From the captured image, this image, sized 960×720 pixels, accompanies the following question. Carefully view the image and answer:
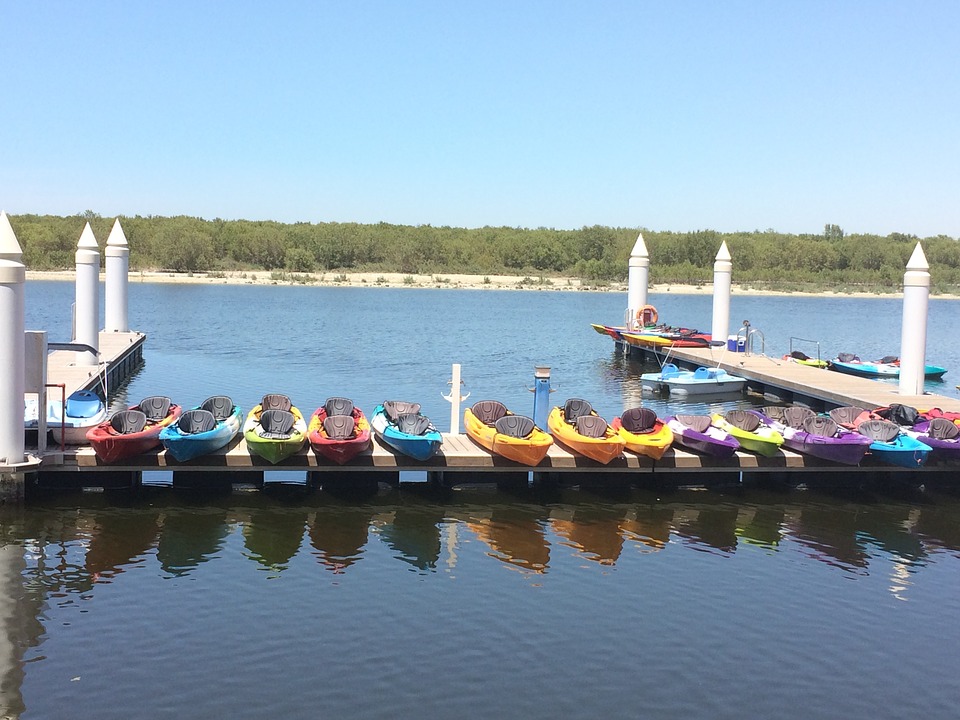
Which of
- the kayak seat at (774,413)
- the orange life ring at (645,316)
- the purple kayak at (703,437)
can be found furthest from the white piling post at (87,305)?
the orange life ring at (645,316)

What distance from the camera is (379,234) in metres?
117

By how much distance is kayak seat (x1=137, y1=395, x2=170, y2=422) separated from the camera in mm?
16688

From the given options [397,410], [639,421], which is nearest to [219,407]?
[397,410]

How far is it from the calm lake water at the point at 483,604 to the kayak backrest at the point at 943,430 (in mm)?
996

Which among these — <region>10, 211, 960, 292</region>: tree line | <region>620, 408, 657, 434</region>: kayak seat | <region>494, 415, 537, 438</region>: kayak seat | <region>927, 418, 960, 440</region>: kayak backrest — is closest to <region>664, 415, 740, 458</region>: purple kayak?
<region>620, 408, 657, 434</region>: kayak seat

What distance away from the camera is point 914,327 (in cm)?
2306

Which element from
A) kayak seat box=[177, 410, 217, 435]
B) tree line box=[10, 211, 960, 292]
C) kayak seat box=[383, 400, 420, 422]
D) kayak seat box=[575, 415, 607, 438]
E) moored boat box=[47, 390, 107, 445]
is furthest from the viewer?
tree line box=[10, 211, 960, 292]

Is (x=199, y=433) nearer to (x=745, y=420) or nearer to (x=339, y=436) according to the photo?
(x=339, y=436)

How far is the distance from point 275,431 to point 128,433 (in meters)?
2.13

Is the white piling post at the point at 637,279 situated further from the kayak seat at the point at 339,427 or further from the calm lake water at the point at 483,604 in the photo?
the kayak seat at the point at 339,427

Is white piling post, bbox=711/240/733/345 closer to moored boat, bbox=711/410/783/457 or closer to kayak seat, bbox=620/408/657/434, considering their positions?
moored boat, bbox=711/410/783/457

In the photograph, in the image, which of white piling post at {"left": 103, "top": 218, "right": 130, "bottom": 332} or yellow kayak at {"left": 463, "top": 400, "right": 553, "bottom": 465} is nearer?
yellow kayak at {"left": 463, "top": 400, "right": 553, "bottom": 465}

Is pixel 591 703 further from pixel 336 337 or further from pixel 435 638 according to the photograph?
pixel 336 337

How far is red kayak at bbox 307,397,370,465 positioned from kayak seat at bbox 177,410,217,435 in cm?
149
